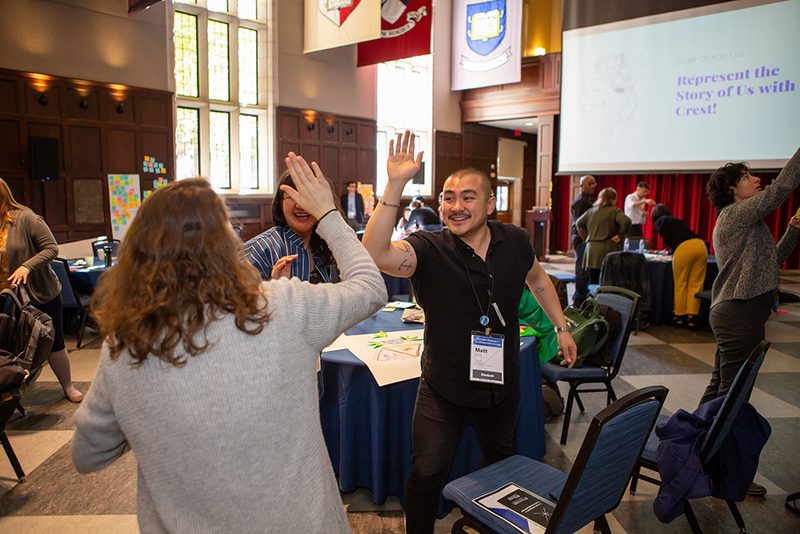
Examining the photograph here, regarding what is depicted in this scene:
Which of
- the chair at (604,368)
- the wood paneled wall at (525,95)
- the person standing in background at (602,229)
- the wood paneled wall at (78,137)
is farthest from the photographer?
the wood paneled wall at (525,95)

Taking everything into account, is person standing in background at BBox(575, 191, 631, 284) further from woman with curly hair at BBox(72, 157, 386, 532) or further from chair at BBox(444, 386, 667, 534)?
woman with curly hair at BBox(72, 157, 386, 532)

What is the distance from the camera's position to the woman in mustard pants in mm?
5879

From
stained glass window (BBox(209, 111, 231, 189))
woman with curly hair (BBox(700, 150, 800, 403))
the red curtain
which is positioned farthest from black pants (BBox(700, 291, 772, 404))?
stained glass window (BBox(209, 111, 231, 189))

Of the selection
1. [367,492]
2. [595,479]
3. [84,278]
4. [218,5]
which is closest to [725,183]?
[595,479]

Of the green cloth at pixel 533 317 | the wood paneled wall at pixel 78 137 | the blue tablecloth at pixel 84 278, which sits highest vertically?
the wood paneled wall at pixel 78 137

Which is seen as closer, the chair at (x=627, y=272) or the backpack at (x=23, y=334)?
the backpack at (x=23, y=334)

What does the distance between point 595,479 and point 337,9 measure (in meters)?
8.98

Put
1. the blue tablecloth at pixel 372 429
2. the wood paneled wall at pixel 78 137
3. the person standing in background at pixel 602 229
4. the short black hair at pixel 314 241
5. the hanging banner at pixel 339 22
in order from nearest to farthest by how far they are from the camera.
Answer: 1. the short black hair at pixel 314 241
2. the blue tablecloth at pixel 372 429
3. the person standing in background at pixel 602 229
4. the wood paneled wall at pixel 78 137
5. the hanging banner at pixel 339 22

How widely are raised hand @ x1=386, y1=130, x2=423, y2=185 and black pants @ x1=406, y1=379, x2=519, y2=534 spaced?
812 mm

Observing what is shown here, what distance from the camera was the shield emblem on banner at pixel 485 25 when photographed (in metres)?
11.9

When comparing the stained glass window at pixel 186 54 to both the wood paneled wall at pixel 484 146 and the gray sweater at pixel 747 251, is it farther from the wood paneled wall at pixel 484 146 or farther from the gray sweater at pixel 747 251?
the gray sweater at pixel 747 251

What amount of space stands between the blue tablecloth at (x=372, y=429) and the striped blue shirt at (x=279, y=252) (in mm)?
469

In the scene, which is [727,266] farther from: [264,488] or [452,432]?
[264,488]

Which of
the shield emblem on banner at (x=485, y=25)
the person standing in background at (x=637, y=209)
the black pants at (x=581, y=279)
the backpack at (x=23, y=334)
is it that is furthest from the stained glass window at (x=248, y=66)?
the backpack at (x=23, y=334)
